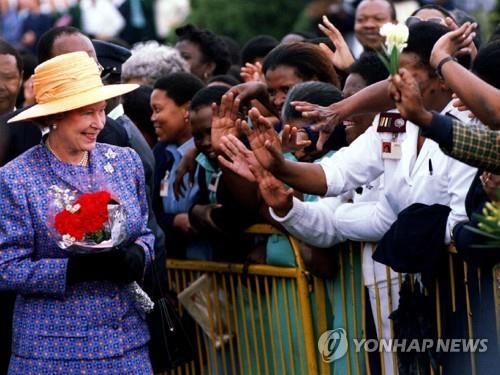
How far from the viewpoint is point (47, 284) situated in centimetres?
563

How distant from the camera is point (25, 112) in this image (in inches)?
234

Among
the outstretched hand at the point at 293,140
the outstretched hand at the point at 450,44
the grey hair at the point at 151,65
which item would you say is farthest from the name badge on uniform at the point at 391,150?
the grey hair at the point at 151,65

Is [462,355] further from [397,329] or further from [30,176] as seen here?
[30,176]

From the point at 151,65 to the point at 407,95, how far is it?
504 centimetres

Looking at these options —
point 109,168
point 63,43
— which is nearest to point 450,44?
point 109,168

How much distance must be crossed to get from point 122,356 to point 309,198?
1519mm

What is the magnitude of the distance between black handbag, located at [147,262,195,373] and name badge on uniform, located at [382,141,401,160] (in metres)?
1.23

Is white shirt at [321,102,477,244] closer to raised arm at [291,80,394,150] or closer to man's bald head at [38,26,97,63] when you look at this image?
raised arm at [291,80,394,150]

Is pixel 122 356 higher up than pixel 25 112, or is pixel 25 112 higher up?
pixel 25 112

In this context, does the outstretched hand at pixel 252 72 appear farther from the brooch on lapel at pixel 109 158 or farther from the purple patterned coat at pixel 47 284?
the purple patterned coat at pixel 47 284

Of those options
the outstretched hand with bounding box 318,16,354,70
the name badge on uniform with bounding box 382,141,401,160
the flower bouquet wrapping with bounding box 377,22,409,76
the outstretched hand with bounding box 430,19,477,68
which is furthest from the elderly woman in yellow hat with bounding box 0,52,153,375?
the outstretched hand with bounding box 318,16,354,70

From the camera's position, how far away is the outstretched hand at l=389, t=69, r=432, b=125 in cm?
470

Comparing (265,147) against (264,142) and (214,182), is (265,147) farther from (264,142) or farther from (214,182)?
(214,182)

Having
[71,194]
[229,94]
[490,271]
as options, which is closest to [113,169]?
[71,194]
